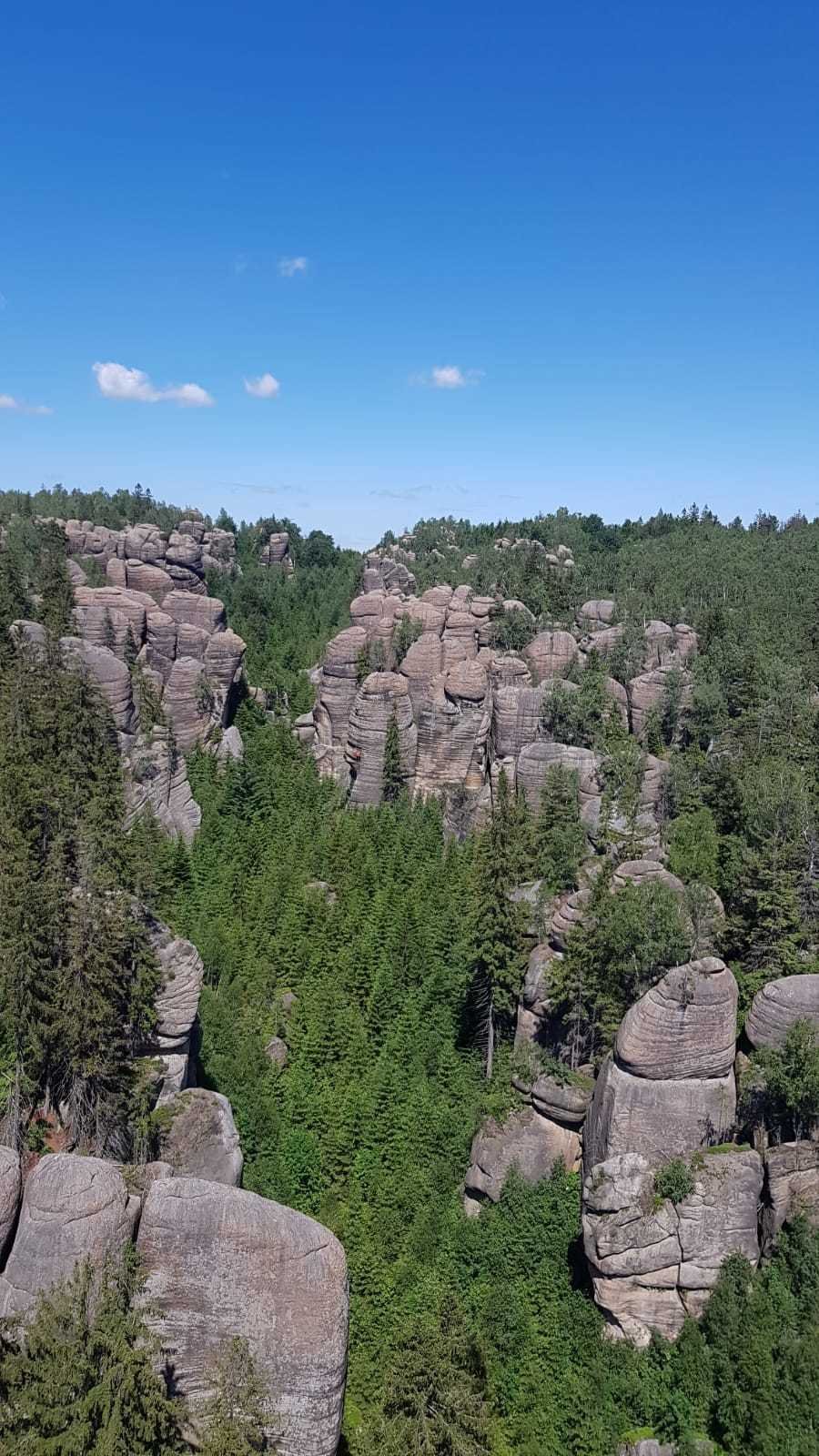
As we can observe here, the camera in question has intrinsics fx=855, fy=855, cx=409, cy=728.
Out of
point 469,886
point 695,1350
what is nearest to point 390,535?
point 469,886

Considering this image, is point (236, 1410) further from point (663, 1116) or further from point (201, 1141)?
point (663, 1116)

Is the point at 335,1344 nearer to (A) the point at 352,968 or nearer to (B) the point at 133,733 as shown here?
(A) the point at 352,968

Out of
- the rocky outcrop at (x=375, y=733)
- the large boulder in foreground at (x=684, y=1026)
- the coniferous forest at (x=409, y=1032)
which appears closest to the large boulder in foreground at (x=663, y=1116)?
the large boulder in foreground at (x=684, y=1026)

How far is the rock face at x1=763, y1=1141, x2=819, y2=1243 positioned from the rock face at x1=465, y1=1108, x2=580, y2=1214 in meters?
5.99

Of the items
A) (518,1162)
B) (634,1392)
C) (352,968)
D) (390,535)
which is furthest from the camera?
(390,535)

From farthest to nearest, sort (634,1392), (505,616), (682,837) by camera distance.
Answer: (505,616), (682,837), (634,1392)

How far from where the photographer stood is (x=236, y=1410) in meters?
15.1

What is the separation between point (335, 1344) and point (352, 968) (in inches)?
813

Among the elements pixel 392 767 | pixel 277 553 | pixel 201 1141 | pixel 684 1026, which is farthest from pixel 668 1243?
pixel 277 553

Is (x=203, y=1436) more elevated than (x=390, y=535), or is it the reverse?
(x=390, y=535)

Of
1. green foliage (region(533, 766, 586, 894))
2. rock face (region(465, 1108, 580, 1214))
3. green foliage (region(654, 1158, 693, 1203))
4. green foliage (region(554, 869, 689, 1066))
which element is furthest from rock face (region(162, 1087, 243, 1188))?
green foliage (region(533, 766, 586, 894))

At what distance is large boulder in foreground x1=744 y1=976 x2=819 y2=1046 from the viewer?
23.8m

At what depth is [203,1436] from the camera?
14312mm

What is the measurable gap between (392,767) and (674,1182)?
3832cm
